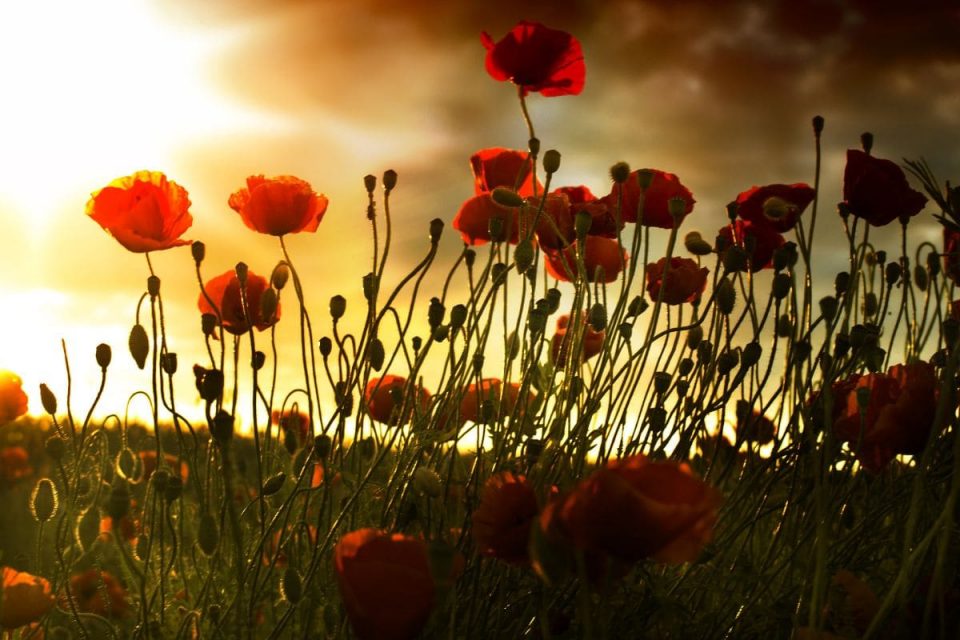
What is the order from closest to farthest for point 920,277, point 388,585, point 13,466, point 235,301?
point 388,585, point 235,301, point 920,277, point 13,466

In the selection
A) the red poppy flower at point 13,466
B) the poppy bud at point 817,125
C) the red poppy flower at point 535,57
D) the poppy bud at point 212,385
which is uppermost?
the red poppy flower at point 535,57

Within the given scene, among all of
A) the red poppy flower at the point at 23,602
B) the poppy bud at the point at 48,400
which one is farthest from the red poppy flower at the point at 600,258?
the red poppy flower at the point at 23,602

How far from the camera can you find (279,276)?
1.96 metres

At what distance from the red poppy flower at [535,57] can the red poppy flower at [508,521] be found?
3.98 feet

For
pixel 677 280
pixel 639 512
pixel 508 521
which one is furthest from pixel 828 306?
pixel 639 512

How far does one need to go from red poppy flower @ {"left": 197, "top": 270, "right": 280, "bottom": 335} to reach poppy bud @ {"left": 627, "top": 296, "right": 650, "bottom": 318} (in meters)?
0.74

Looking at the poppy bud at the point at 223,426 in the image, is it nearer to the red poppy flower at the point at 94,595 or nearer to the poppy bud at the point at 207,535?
the poppy bud at the point at 207,535

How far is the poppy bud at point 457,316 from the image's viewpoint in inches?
75.0

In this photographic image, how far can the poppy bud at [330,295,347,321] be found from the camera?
76.5 inches

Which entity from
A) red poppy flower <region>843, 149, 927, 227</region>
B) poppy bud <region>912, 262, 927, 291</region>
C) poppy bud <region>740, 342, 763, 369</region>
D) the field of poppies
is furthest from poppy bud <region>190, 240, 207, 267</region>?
poppy bud <region>912, 262, 927, 291</region>

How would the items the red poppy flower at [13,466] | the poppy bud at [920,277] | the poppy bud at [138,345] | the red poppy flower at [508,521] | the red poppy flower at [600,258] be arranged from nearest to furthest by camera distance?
the red poppy flower at [508,521] < the poppy bud at [138,345] < the red poppy flower at [600,258] < the poppy bud at [920,277] < the red poppy flower at [13,466]

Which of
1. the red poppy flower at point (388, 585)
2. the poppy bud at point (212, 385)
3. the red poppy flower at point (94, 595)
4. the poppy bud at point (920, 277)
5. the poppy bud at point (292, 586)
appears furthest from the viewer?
the red poppy flower at point (94, 595)

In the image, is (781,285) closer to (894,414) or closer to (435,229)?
(894,414)

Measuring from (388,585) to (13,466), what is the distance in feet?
12.0
